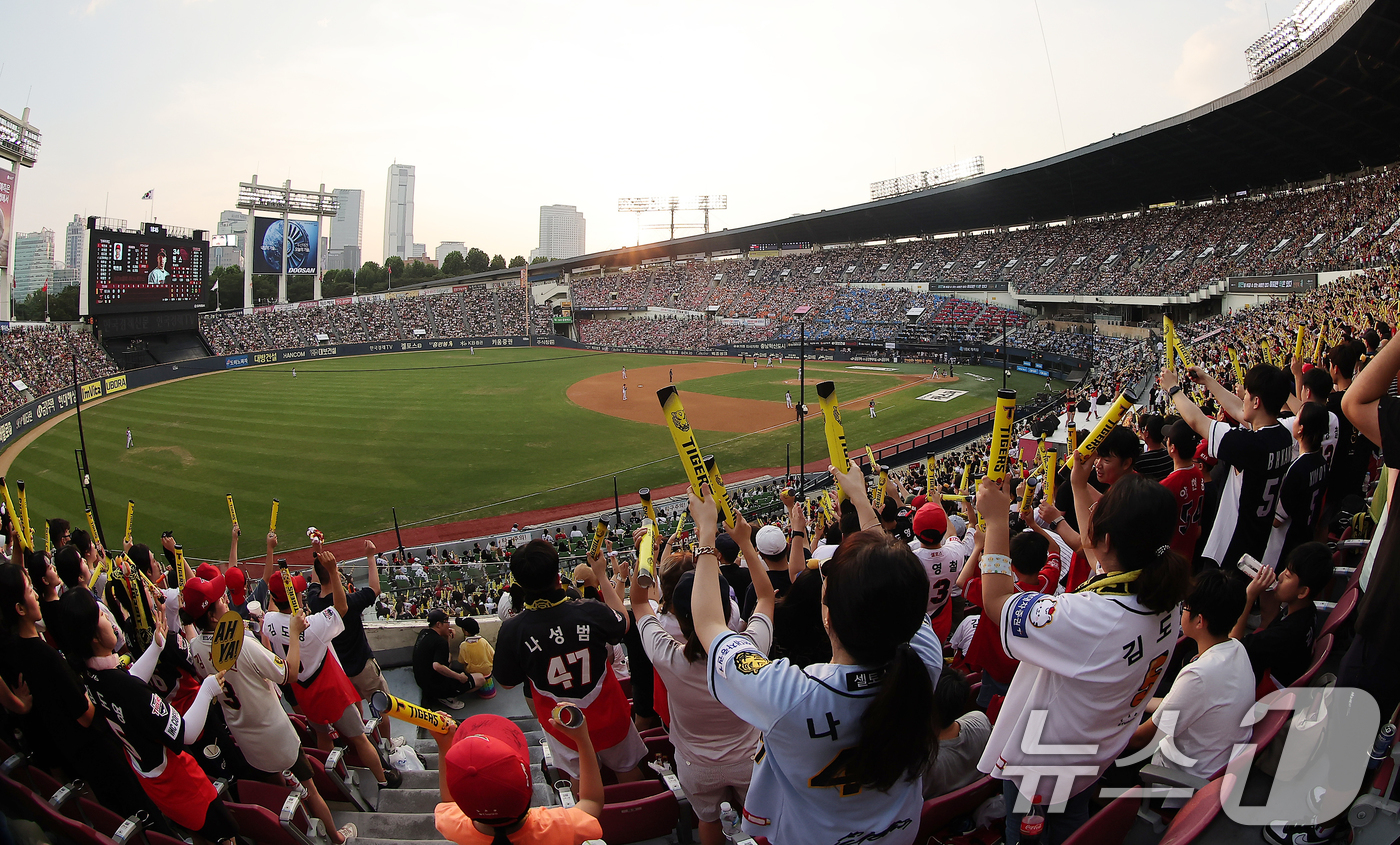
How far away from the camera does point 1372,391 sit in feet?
9.86

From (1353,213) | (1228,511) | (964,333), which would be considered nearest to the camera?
(1228,511)

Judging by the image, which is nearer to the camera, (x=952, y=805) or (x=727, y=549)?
(x=952, y=805)

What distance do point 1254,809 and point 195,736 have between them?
16.5 ft

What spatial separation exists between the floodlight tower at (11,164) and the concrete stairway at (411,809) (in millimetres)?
51973

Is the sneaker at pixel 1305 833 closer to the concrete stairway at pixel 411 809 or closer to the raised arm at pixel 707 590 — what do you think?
the raised arm at pixel 707 590

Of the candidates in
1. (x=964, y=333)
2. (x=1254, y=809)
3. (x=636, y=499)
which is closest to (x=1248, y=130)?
(x=964, y=333)

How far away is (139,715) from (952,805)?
4.04 m

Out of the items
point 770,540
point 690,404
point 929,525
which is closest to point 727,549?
point 770,540

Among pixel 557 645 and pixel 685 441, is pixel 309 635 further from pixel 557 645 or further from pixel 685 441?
pixel 685 441

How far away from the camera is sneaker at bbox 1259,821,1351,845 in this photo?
8.81 ft

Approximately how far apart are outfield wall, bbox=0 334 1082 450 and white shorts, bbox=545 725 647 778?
3754 cm

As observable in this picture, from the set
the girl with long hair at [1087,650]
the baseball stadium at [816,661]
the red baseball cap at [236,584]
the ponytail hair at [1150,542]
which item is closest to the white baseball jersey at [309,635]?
the baseball stadium at [816,661]

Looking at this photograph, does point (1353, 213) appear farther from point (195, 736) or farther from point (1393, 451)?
point (195, 736)

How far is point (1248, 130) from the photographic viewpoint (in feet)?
125
